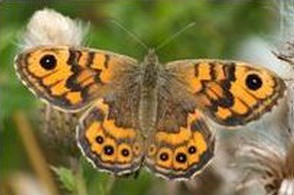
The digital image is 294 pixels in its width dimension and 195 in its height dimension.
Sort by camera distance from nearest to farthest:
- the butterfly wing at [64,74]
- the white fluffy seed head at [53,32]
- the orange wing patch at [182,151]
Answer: the orange wing patch at [182,151] < the butterfly wing at [64,74] < the white fluffy seed head at [53,32]

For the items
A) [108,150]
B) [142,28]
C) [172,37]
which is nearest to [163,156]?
[108,150]

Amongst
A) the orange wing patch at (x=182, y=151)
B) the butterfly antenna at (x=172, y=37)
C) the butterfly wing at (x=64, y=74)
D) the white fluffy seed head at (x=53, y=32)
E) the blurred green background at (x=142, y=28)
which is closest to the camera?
the orange wing patch at (x=182, y=151)

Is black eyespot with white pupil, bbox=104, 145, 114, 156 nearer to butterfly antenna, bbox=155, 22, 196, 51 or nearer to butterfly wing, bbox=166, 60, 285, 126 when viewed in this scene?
butterfly wing, bbox=166, 60, 285, 126

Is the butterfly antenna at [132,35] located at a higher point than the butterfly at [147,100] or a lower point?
higher

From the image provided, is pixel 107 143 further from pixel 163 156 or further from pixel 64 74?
pixel 64 74

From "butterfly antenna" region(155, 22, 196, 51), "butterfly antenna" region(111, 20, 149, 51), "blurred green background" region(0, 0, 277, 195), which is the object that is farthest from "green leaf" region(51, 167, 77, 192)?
"butterfly antenna" region(111, 20, 149, 51)

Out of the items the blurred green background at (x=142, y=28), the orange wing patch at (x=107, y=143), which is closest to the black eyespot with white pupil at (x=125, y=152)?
the orange wing patch at (x=107, y=143)

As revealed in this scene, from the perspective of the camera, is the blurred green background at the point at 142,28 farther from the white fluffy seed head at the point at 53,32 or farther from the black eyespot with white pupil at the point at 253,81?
the black eyespot with white pupil at the point at 253,81
